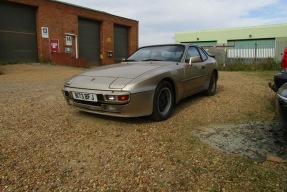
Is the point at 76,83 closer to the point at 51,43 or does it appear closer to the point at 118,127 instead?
the point at 118,127

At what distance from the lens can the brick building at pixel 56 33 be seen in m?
15.1

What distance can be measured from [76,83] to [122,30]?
21.3 metres

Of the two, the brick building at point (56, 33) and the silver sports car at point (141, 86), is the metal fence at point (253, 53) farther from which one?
the silver sports car at point (141, 86)

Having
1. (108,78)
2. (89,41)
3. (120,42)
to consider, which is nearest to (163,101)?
(108,78)

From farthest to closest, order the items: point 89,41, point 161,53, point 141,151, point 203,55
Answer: point 89,41 < point 203,55 < point 161,53 < point 141,151

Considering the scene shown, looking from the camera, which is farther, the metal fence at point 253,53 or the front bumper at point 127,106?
the metal fence at point 253,53

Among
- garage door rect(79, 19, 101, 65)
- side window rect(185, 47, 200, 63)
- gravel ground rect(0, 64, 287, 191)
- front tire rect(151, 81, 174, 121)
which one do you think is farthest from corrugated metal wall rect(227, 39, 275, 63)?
front tire rect(151, 81, 174, 121)

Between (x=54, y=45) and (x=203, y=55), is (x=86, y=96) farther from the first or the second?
(x=54, y=45)

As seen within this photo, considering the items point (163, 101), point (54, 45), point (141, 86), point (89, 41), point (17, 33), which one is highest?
point (89, 41)

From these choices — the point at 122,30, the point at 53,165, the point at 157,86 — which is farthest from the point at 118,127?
the point at 122,30

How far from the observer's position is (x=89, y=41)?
67.8ft

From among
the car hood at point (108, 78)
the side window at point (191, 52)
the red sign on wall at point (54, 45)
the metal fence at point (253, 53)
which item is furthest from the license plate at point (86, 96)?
the red sign on wall at point (54, 45)

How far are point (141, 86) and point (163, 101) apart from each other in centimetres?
69

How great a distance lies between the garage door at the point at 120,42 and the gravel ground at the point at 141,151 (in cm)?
1966
